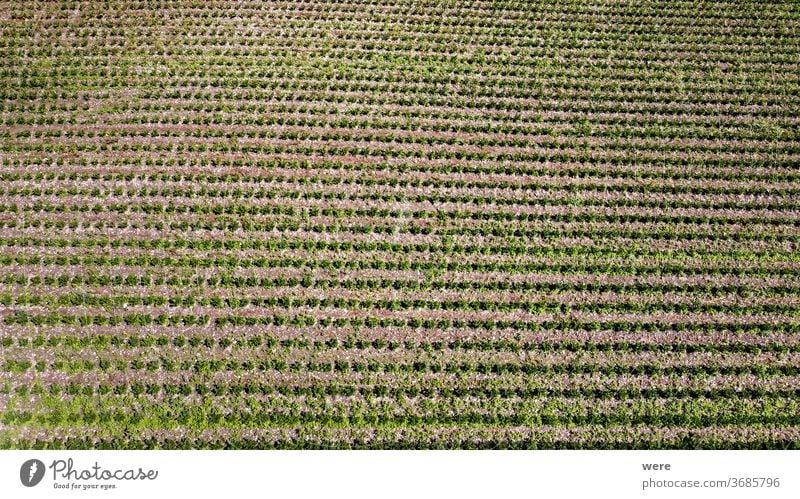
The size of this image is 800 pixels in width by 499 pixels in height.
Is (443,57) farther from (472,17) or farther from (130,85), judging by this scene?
(130,85)

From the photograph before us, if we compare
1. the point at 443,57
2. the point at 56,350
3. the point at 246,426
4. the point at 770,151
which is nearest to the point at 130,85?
the point at 56,350
